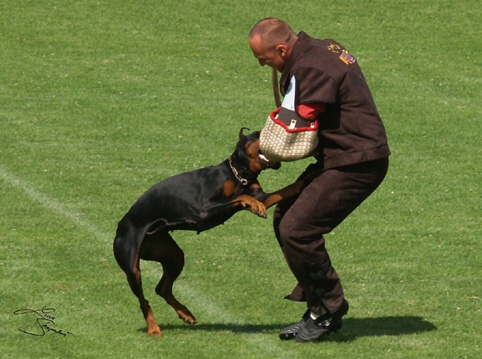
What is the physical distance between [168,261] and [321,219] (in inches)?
49.6

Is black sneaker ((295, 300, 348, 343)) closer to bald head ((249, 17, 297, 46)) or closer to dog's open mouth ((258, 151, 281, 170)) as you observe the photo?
dog's open mouth ((258, 151, 281, 170))

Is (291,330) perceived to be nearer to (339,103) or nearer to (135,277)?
(135,277)

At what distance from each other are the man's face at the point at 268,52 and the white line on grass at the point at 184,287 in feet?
5.92

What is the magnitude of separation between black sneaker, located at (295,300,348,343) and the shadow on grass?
0.17 meters

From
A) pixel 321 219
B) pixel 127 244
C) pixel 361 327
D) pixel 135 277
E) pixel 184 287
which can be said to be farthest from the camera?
pixel 184 287

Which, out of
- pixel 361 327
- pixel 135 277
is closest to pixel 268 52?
pixel 135 277

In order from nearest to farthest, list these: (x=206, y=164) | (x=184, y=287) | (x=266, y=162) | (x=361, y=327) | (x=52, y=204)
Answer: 1. (x=266, y=162)
2. (x=361, y=327)
3. (x=184, y=287)
4. (x=52, y=204)
5. (x=206, y=164)

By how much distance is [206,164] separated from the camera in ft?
38.7

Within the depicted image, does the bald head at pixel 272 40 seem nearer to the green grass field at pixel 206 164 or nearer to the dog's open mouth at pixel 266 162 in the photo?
the dog's open mouth at pixel 266 162

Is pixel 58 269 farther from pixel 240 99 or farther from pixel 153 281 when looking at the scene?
pixel 240 99

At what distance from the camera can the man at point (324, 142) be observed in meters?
6.53

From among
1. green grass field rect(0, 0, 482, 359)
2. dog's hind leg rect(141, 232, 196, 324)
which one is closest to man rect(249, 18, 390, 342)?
green grass field rect(0, 0, 482, 359)

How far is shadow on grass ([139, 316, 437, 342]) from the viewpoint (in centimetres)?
725

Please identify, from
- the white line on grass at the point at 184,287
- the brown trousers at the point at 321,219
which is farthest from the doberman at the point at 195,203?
the white line on grass at the point at 184,287
